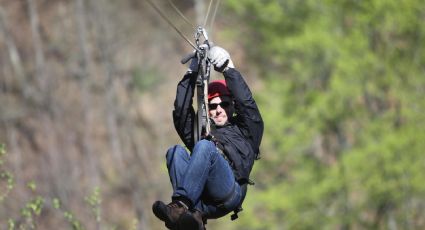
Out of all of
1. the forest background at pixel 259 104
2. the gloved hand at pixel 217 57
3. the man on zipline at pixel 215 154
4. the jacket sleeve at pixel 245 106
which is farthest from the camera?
the forest background at pixel 259 104

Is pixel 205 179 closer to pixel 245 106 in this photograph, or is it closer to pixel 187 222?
pixel 187 222

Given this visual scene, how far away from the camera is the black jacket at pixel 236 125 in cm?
600

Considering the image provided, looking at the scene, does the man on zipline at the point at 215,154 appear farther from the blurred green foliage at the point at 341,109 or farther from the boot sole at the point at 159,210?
the blurred green foliage at the point at 341,109

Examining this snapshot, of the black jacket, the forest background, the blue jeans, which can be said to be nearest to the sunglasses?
the black jacket

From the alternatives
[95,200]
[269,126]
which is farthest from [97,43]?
[95,200]

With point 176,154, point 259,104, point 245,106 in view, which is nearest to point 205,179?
point 176,154

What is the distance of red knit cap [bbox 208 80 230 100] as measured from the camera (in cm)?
624

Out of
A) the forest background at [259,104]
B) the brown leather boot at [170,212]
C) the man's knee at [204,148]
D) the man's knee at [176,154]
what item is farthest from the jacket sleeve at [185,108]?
the forest background at [259,104]

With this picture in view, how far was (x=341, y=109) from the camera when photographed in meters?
18.4

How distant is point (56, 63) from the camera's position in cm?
2642

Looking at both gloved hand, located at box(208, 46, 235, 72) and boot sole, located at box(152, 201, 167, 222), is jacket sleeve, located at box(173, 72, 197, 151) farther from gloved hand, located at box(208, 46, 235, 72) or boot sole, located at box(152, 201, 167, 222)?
boot sole, located at box(152, 201, 167, 222)

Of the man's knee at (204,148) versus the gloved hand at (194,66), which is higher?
the gloved hand at (194,66)

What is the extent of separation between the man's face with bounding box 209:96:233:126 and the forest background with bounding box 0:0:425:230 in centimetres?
747

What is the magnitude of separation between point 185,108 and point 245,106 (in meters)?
0.41
